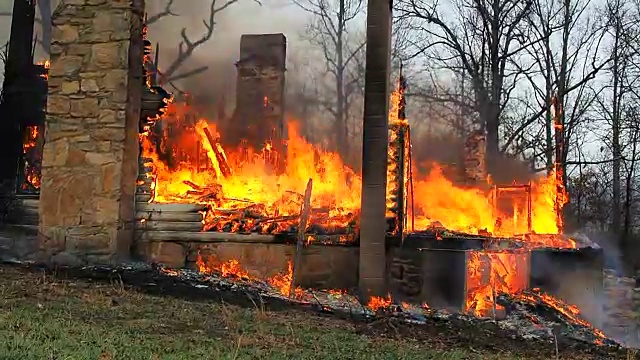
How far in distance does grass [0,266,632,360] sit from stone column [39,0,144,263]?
1.93m

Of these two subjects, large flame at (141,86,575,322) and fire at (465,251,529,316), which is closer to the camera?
fire at (465,251,529,316)

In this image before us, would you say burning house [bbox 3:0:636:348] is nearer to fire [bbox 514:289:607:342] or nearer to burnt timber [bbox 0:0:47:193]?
fire [bbox 514:289:607:342]

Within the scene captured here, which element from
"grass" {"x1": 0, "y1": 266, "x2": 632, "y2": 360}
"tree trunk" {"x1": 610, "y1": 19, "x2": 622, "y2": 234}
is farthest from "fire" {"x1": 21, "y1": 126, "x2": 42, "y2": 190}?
"tree trunk" {"x1": 610, "y1": 19, "x2": 622, "y2": 234}

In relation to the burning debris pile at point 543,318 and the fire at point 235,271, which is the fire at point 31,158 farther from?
the burning debris pile at point 543,318

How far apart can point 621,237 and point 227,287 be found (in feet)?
61.7

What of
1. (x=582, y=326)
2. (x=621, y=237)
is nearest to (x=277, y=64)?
(x=582, y=326)

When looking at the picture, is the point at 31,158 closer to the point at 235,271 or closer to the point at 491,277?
the point at 235,271

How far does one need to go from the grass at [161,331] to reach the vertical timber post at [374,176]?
1.73 m

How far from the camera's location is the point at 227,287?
8070 millimetres

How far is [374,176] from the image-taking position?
8.32 metres

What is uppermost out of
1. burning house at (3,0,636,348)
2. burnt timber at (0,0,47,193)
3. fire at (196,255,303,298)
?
burnt timber at (0,0,47,193)

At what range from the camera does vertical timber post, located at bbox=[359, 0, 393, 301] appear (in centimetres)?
830

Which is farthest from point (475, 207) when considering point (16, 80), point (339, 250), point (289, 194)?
point (16, 80)

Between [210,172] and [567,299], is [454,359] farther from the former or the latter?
[210,172]
